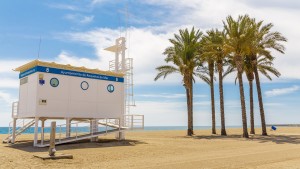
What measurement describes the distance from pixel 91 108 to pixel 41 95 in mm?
3711

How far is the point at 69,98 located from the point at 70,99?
0.11 m

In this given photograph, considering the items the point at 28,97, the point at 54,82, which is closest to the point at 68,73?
the point at 54,82

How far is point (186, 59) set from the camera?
32.7m

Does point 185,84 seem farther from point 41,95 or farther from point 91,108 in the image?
point 41,95

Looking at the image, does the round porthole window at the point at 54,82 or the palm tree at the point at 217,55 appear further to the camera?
the palm tree at the point at 217,55

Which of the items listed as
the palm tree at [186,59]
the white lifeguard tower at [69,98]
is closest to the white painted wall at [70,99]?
the white lifeguard tower at [69,98]

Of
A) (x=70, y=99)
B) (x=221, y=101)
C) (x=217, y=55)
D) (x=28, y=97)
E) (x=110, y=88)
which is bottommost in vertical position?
(x=70, y=99)

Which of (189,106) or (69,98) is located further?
(189,106)

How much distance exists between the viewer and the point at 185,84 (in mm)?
33094

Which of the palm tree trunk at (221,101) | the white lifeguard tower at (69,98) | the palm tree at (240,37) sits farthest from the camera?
the palm tree trunk at (221,101)

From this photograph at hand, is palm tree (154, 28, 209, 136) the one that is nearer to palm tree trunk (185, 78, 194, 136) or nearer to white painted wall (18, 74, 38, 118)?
palm tree trunk (185, 78, 194, 136)

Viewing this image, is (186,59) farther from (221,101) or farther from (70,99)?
(70,99)

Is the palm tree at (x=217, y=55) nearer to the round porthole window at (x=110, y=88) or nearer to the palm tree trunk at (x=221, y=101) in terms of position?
the palm tree trunk at (x=221, y=101)

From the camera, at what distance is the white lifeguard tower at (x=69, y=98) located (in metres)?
19.4
